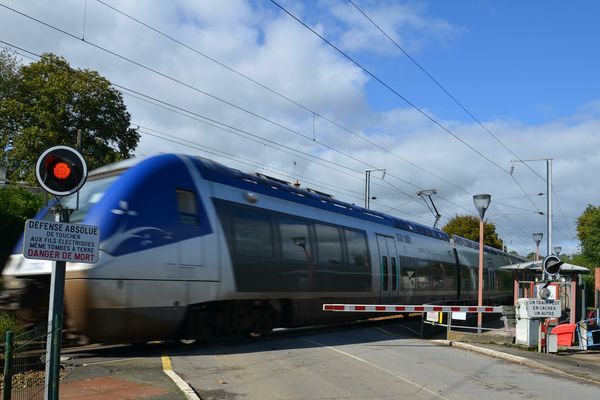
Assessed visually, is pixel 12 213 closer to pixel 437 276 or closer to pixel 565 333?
pixel 437 276

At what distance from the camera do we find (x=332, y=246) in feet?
48.5

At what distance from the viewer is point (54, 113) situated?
35.7 metres

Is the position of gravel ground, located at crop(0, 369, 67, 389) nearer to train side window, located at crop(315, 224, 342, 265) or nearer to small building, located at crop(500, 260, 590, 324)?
train side window, located at crop(315, 224, 342, 265)

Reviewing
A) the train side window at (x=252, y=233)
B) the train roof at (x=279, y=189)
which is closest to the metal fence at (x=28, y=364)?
the train side window at (x=252, y=233)

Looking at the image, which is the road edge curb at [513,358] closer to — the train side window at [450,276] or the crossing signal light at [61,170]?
the train side window at [450,276]

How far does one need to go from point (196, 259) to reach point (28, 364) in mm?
3524

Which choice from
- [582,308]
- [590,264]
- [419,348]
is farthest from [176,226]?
[590,264]

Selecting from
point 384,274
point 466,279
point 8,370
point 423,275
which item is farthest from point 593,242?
point 8,370

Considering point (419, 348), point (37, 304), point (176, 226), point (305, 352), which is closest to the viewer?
point (37, 304)

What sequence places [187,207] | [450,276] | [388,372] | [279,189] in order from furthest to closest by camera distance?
1. [450,276]
2. [279,189]
3. [187,207]
4. [388,372]

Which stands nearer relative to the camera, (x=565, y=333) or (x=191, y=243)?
(x=191, y=243)

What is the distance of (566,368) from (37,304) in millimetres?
10351

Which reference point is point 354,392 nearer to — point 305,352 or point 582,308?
point 305,352

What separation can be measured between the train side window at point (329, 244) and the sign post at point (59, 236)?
8788 millimetres
